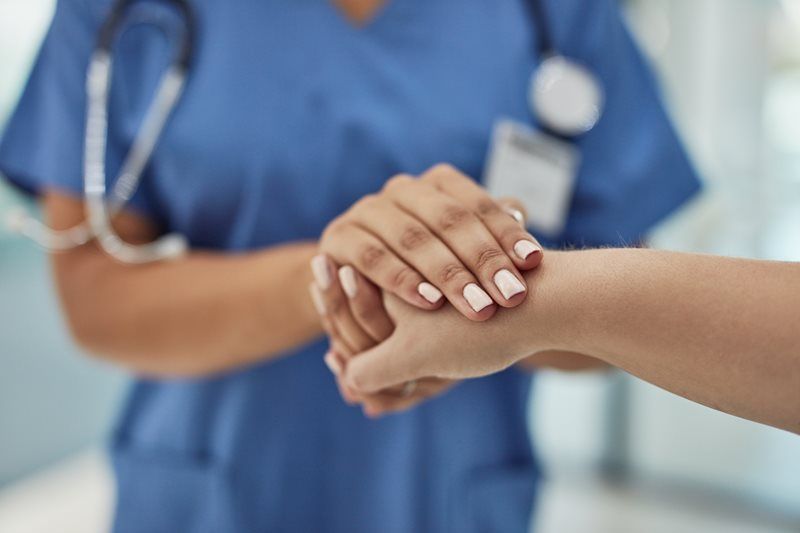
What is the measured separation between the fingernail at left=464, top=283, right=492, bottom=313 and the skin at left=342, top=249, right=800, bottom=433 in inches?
0.6

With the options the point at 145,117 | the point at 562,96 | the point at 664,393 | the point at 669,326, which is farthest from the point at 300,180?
the point at 664,393

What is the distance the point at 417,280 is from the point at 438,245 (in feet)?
0.08

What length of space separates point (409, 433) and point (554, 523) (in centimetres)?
133

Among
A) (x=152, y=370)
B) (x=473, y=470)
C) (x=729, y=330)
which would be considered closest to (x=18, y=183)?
(x=152, y=370)

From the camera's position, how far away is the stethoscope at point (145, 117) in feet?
2.29

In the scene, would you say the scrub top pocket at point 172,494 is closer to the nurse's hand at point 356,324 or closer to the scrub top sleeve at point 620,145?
the nurse's hand at point 356,324

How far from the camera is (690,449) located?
6.80 feet

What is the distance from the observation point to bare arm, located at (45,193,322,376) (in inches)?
25.7

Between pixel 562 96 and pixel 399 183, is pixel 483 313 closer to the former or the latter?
pixel 399 183

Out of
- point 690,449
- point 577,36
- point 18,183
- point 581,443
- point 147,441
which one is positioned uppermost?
point 577,36

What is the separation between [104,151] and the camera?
722 millimetres

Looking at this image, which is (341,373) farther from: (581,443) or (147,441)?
(581,443)

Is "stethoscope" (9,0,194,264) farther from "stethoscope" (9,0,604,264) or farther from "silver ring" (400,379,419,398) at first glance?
"silver ring" (400,379,419,398)

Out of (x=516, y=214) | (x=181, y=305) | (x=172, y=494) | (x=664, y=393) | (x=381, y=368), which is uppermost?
(x=516, y=214)
